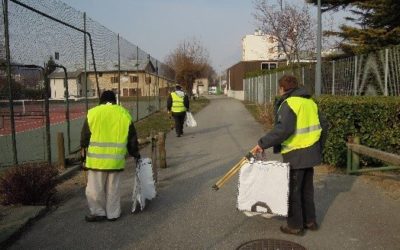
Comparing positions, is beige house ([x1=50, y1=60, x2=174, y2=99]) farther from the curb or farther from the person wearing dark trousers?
the curb

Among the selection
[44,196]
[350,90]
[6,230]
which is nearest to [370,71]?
[350,90]

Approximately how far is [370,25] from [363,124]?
1256 centimetres

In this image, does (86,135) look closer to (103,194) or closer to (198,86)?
(103,194)

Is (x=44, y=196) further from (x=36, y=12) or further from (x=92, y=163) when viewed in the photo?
(x=36, y=12)

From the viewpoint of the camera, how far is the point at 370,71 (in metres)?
13.7

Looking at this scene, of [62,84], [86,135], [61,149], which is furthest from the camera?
[62,84]

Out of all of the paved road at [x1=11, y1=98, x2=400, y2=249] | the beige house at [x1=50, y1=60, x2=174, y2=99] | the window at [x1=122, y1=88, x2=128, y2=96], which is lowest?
the paved road at [x1=11, y1=98, x2=400, y2=249]

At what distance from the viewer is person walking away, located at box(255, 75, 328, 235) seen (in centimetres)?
539

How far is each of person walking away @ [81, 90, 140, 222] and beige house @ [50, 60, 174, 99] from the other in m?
5.32

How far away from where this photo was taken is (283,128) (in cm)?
536

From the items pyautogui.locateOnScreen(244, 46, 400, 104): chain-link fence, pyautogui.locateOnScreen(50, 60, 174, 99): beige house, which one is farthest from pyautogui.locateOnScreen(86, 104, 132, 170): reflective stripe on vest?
pyautogui.locateOnScreen(244, 46, 400, 104): chain-link fence

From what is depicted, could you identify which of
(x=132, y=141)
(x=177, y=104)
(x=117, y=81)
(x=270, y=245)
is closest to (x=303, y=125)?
(x=270, y=245)

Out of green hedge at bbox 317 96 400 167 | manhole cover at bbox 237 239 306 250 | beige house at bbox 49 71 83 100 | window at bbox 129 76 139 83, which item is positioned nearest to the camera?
manhole cover at bbox 237 239 306 250

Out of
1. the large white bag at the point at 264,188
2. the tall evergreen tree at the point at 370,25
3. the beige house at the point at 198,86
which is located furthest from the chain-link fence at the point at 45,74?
the beige house at the point at 198,86
